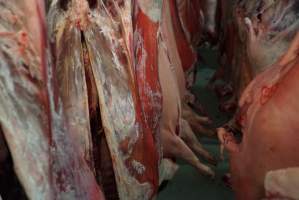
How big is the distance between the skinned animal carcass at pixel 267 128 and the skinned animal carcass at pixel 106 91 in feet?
0.60

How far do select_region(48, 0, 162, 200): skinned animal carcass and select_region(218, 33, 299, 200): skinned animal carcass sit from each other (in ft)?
0.60

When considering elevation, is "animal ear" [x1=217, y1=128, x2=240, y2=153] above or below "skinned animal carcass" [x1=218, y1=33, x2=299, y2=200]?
below

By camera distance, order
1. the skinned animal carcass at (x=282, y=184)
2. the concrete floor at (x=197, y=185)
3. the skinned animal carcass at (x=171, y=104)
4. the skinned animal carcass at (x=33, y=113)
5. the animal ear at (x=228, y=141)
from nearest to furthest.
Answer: the skinned animal carcass at (x=33, y=113) < the skinned animal carcass at (x=282, y=184) < the animal ear at (x=228, y=141) < the skinned animal carcass at (x=171, y=104) < the concrete floor at (x=197, y=185)

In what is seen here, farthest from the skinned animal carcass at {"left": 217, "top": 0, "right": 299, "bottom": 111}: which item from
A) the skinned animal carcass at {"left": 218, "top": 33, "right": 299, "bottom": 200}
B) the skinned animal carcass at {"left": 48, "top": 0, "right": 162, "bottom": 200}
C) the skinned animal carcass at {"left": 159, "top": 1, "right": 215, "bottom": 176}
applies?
the skinned animal carcass at {"left": 48, "top": 0, "right": 162, "bottom": 200}

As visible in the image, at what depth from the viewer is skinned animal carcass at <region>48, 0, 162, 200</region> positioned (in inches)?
42.1

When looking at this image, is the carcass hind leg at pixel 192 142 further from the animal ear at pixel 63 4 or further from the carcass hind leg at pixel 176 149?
the animal ear at pixel 63 4

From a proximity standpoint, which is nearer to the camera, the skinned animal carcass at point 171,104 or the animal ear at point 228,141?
the animal ear at point 228,141

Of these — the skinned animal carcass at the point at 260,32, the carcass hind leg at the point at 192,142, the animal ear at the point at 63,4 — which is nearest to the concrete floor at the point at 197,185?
Result: the carcass hind leg at the point at 192,142

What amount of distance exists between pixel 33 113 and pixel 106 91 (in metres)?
0.18

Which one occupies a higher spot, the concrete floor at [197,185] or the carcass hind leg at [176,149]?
the carcass hind leg at [176,149]

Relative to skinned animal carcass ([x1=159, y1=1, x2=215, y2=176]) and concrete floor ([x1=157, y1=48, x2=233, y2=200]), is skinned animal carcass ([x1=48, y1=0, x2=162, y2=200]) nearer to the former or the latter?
skinned animal carcass ([x1=159, y1=1, x2=215, y2=176])

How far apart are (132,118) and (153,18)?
27cm

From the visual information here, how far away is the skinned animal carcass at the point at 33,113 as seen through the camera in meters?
0.93

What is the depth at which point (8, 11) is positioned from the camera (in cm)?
97
